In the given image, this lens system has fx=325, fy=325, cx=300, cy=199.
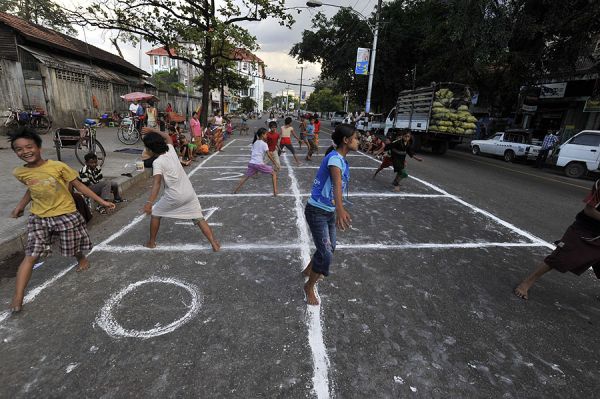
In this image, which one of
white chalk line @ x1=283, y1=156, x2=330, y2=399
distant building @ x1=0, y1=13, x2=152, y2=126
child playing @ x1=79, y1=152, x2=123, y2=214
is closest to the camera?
white chalk line @ x1=283, y1=156, x2=330, y2=399

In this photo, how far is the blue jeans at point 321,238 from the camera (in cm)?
295

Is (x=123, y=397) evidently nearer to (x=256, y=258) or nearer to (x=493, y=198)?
(x=256, y=258)

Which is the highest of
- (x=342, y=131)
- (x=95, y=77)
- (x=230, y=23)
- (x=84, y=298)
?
(x=230, y=23)

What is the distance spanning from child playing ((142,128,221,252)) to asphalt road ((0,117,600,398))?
45cm

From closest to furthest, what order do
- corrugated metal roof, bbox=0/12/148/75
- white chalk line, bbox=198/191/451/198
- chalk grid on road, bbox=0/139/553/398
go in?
chalk grid on road, bbox=0/139/553/398
white chalk line, bbox=198/191/451/198
corrugated metal roof, bbox=0/12/148/75

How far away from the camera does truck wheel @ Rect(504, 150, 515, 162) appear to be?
16.1m

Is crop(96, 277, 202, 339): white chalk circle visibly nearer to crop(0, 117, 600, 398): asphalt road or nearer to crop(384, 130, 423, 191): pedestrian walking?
crop(0, 117, 600, 398): asphalt road

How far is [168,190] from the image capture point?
393 centimetres

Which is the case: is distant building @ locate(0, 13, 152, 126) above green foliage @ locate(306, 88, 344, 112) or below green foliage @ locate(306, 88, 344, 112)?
below

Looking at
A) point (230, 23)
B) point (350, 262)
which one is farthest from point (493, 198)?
point (230, 23)

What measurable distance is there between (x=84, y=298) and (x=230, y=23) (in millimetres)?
17210

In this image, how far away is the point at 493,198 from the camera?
299 inches

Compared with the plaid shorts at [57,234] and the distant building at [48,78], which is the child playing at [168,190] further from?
the distant building at [48,78]

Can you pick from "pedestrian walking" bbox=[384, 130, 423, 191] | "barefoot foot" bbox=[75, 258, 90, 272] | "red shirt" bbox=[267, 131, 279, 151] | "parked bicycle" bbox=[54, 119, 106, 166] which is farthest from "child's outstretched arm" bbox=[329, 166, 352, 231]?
"parked bicycle" bbox=[54, 119, 106, 166]
